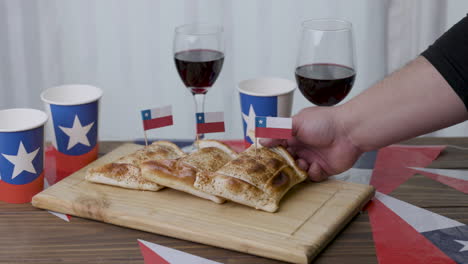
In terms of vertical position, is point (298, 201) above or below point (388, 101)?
below

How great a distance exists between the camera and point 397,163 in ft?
4.89

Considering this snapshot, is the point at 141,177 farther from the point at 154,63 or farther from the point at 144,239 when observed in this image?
the point at 154,63

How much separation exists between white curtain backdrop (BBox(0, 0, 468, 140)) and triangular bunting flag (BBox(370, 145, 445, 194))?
4.38ft

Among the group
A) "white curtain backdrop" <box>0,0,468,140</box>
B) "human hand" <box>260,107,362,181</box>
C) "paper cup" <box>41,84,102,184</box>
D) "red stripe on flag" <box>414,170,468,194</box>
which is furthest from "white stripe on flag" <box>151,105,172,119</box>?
"white curtain backdrop" <box>0,0,468,140</box>

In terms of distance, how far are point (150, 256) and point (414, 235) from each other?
1.63 ft

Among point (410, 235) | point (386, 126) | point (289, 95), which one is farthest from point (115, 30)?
point (410, 235)

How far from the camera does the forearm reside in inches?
48.0

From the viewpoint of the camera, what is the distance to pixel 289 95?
4.86 ft

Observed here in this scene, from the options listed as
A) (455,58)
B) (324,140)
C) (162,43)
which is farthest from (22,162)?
(162,43)

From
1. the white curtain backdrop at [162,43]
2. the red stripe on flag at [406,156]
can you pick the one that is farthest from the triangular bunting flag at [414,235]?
the white curtain backdrop at [162,43]

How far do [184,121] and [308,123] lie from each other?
1.67 m

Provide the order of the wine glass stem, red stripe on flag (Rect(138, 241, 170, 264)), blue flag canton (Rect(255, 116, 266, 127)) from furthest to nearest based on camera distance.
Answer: the wine glass stem
blue flag canton (Rect(255, 116, 266, 127))
red stripe on flag (Rect(138, 241, 170, 264))

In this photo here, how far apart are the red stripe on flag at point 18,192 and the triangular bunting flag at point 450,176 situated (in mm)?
891

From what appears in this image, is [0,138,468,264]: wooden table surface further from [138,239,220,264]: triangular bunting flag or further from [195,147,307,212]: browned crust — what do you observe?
A: [195,147,307,212]: browned crust
